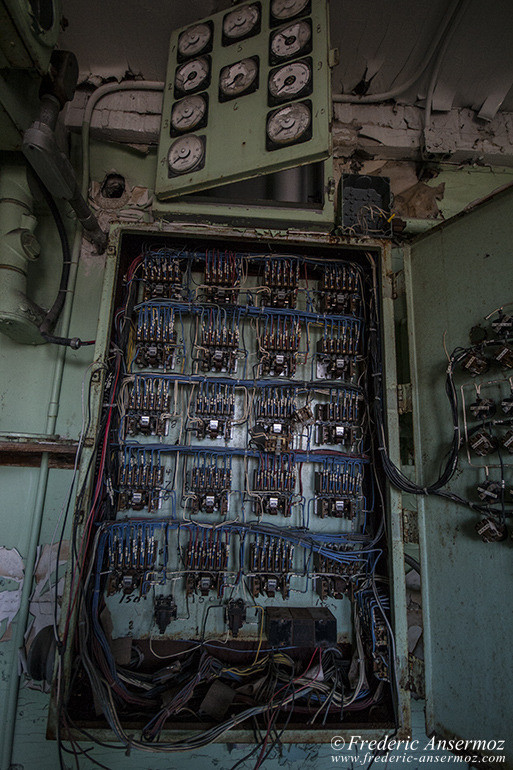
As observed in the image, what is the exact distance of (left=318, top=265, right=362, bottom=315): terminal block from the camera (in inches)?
78.6

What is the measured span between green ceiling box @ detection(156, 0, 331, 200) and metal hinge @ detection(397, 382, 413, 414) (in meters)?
1.05

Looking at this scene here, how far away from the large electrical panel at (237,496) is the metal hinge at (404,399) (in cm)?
13

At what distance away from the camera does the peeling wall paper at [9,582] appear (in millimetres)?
1929

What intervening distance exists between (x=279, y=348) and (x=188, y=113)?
126 cm

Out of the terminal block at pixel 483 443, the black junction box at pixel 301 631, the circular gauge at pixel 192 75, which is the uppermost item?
the circular gauge at pixel 192 75

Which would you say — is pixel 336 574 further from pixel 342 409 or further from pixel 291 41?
pixel 291 41

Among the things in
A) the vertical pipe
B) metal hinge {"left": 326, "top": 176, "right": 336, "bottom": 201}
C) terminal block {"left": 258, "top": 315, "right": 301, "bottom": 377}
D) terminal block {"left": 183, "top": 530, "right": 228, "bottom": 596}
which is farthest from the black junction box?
metal hinge {"left": 326, "top": 176, "right": 336, "bottom": 201}

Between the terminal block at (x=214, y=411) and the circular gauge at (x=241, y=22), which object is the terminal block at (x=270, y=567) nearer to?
the terminal block at (x=214, y=411)

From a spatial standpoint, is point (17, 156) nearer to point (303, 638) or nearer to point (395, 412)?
point (395, 412)

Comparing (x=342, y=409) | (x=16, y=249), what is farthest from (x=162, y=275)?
(x=342, y=409)


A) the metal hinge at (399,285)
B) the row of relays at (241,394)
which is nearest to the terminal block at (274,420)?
the row of relays at (241,394)

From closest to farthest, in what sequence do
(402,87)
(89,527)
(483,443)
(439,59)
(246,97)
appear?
(483,443)
(89,527)
(246,97)
(439,59)
(402,87)

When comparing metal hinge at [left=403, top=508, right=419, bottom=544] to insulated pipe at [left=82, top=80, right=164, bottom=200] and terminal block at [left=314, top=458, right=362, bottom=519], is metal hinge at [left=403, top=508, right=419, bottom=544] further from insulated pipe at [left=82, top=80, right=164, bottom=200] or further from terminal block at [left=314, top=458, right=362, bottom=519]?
insulated pipe at [left=82, top=80, right=164, bottom=200]

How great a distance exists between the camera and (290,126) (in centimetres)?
177
